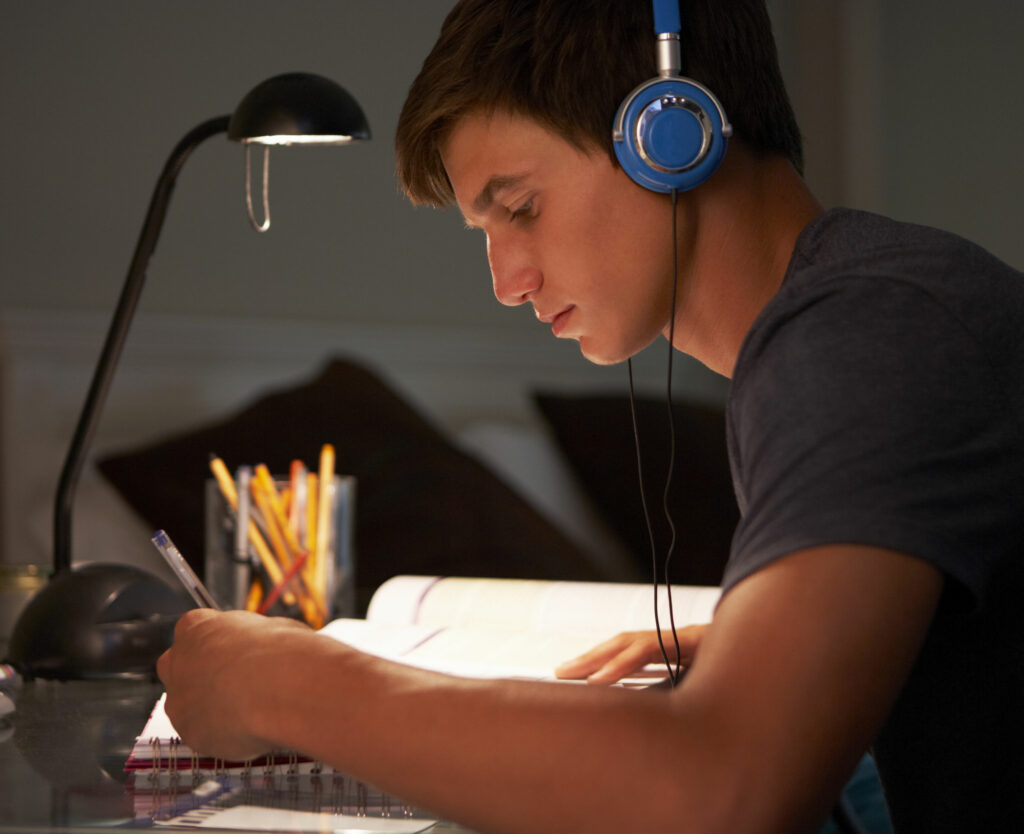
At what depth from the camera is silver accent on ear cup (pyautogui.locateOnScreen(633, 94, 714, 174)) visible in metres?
Answer: 0.67

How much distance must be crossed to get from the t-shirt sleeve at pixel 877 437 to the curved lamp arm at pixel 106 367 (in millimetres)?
793

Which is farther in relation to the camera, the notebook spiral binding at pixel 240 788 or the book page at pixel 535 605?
the book page at pixel 535 605

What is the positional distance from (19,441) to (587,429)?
102 centimetres

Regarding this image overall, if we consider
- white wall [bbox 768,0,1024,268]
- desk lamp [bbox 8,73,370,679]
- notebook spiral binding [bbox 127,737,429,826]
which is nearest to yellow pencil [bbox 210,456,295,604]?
desk lamp [bbox 8,73,370,679]

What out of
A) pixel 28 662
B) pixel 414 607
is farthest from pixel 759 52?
pixel 28 662

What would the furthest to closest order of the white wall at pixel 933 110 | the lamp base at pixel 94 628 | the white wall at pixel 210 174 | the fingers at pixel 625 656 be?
the white wall at pixel 933 110
the white wall at pixel 210 174
the lamp base at pixel 94 628
the fingers at pixel 625 656

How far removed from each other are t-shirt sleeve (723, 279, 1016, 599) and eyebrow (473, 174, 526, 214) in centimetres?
25

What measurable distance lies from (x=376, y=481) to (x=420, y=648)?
1146 millimetres

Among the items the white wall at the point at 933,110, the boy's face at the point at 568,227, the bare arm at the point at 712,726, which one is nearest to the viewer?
the bare arm at the point at 712,726

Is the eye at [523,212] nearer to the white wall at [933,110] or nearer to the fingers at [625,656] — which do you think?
the fingers at [625,656]

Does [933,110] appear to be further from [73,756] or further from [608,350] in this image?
[73,756]

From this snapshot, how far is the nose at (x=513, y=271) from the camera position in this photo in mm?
766

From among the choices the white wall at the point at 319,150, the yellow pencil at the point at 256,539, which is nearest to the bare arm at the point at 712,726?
the yellow pencil at the point at 256,539

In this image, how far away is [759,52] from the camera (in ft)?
2.45
